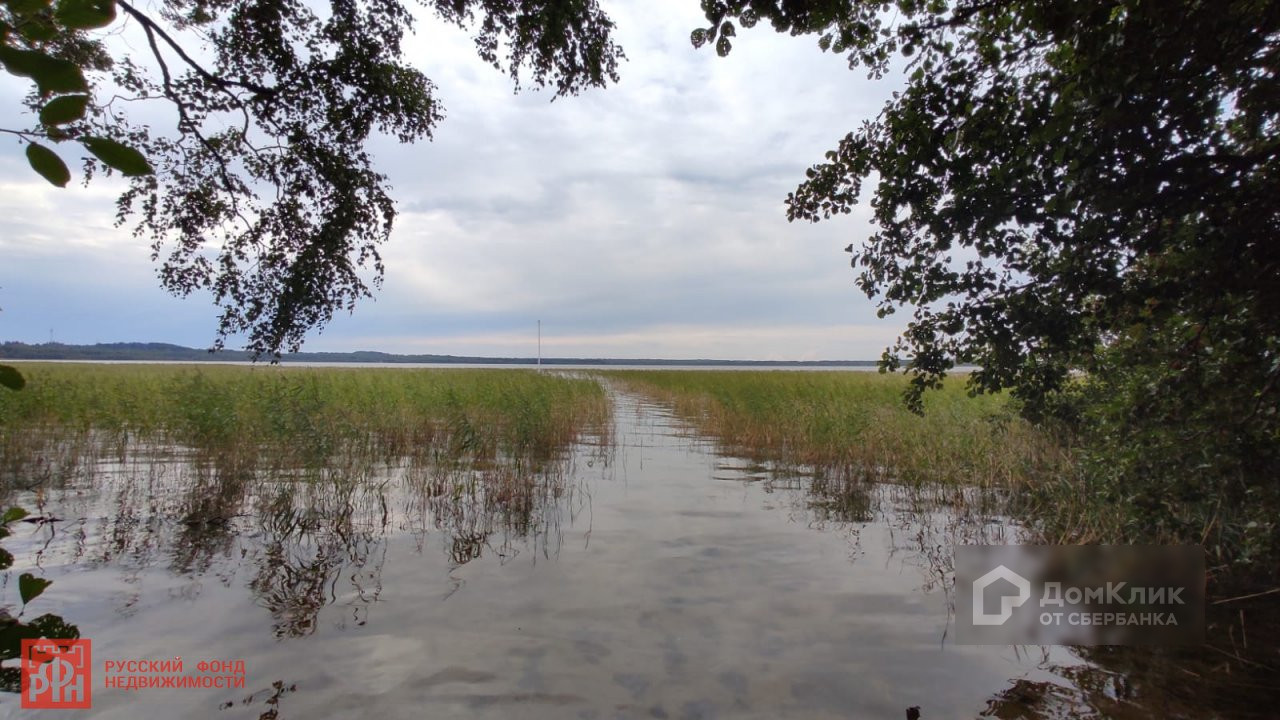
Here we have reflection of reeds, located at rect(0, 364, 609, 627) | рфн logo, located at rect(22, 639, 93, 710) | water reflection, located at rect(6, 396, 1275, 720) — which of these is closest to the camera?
рфн logo, located at rect(22, 639, 93, 710)

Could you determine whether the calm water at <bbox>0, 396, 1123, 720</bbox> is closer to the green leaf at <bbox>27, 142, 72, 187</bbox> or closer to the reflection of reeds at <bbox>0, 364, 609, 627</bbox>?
the reflection of reeds at <bbox>0, 364, 609, 627</bbox>

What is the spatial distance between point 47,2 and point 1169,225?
6015mm

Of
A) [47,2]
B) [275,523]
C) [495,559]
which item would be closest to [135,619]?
[275,523]

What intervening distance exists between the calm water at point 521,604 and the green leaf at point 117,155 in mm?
3912

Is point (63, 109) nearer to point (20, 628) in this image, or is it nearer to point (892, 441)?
point (20, 628)

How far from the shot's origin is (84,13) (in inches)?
40.5

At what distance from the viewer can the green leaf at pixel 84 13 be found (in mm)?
995

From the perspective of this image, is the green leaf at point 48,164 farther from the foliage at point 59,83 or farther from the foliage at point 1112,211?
the foliage at point 1112,211

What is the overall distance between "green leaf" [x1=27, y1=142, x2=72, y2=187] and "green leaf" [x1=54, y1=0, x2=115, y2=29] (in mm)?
224

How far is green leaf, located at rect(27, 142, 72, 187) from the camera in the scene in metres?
0.97

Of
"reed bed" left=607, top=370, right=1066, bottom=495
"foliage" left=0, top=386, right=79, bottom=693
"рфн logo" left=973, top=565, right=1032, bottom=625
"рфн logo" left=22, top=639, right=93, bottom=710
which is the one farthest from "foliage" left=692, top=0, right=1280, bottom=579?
"рфн logo" left=22, top=639, right=93, bottom=710

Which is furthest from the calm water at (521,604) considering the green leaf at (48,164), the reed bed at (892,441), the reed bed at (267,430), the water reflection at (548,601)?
the green leaf at (48,164)

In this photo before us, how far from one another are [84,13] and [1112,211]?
5322mm

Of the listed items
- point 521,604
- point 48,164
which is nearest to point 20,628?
point 48,164
